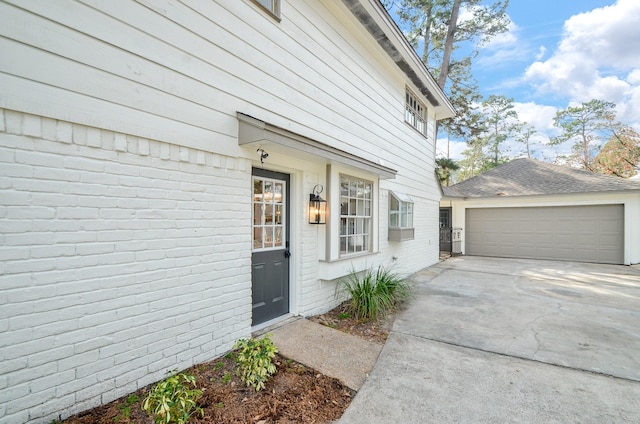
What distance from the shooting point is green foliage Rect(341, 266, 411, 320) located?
14.7 feet

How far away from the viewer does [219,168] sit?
3023 millimetres

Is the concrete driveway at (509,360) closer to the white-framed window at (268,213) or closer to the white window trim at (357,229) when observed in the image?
the white window trim at (357,229)

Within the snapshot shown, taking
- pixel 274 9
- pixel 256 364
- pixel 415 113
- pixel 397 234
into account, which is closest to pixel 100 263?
pixel 256 364

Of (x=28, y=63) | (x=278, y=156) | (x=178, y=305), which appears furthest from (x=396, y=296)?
(x=28, y=63)

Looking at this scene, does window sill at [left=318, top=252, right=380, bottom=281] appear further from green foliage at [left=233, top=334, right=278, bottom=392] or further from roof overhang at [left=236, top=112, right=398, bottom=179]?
green foliage at [left=233, top=334, right=278, bottom=392]

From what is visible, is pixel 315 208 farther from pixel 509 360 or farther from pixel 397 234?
pixel 509 360

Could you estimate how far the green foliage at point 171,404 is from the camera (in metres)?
1.94

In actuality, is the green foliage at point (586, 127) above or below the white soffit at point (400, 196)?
above

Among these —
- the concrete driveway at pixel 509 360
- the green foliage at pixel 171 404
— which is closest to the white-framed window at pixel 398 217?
the concrete driveway at pixel 509 360

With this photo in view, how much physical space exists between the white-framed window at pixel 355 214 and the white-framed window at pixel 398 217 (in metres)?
1.10

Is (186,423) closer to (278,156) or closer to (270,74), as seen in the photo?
(278,156)

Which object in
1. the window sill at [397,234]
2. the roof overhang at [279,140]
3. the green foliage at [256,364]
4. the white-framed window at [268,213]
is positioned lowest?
the green foliage at [256,364]

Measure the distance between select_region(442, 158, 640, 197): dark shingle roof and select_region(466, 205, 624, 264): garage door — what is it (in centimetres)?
73

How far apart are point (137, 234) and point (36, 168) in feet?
2.62
